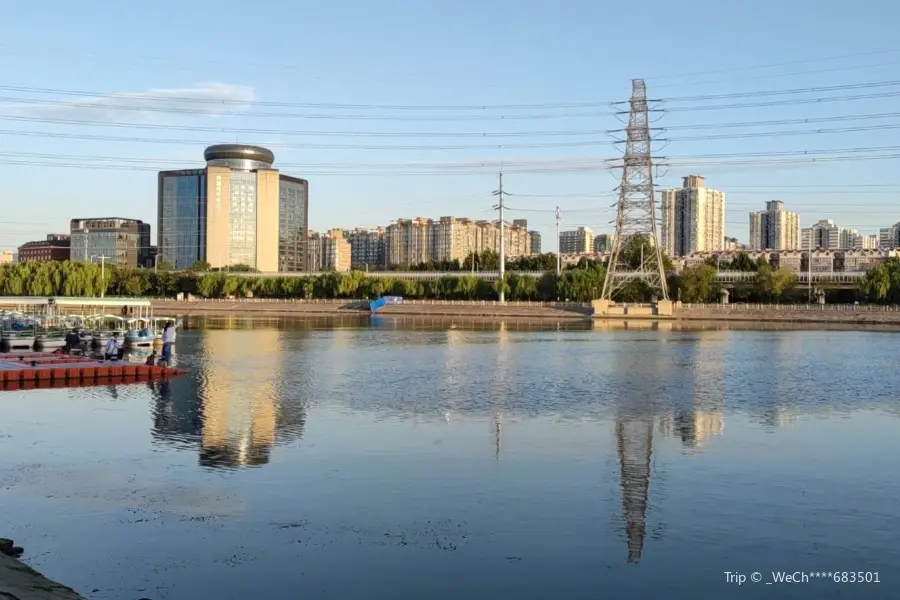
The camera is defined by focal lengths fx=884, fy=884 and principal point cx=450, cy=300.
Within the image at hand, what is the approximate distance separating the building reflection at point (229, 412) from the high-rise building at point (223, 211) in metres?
137

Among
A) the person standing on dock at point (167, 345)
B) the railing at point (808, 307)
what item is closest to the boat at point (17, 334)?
Result: the person standing on dock at point (167, 345)

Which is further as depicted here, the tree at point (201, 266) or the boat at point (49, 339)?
the tree at point (201, 266)

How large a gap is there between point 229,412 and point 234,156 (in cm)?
15558

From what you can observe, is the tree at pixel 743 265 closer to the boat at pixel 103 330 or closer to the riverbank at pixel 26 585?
the boat at pixel 103 330

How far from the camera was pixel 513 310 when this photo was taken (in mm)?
85625

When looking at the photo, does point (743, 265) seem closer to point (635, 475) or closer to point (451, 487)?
point (635, 475)

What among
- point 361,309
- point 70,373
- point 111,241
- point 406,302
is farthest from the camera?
point 111,241

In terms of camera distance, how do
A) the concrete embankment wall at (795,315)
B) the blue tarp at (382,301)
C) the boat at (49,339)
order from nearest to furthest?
the boat at (49,339) < the concrete embankment wall at (795,315) < the blue tarp at (382,301)

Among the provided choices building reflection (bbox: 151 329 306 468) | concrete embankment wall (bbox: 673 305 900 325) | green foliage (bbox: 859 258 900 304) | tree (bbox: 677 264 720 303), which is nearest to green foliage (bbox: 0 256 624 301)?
tree (bbox: 677 264 720 303)

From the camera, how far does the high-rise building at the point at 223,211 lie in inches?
6506

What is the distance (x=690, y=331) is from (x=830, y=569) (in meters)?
51.2

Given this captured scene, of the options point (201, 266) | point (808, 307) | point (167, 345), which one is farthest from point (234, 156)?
point (167, 345)

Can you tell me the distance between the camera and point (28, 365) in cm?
2675

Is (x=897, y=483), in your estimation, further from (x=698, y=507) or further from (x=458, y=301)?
(x=458, y=301)
